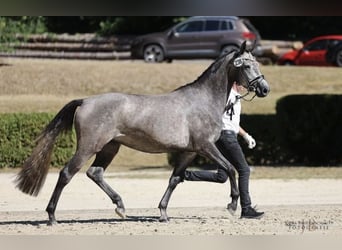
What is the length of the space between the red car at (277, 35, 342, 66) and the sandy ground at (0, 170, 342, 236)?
1684 cm

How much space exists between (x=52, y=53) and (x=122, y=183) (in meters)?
18.4

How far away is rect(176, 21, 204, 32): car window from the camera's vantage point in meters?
35.3

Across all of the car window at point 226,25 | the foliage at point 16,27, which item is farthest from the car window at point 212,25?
the foliage at point 16,27

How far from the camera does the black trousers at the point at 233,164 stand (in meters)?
12.5

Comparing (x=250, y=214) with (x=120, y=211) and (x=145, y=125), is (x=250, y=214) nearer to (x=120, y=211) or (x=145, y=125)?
(x=120, y=211)

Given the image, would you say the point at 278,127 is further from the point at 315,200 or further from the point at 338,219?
the point at 338,219

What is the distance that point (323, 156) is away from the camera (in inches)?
864

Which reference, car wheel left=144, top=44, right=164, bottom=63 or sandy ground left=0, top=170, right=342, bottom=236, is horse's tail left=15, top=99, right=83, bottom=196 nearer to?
sandy ground left=0, top=170, right=342, bottom=236

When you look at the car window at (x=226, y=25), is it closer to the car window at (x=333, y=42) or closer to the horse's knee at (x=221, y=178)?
the car window at (x=333, y=42)

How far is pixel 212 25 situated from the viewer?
3522 cm

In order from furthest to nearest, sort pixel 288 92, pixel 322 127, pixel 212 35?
1. pixel 212 35
2. pixel 288 92
3. pixel 322 127

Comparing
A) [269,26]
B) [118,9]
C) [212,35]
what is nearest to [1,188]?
[118,9]

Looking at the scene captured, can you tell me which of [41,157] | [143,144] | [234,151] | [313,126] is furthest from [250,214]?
[313,126]

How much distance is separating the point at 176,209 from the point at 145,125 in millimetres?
2834
